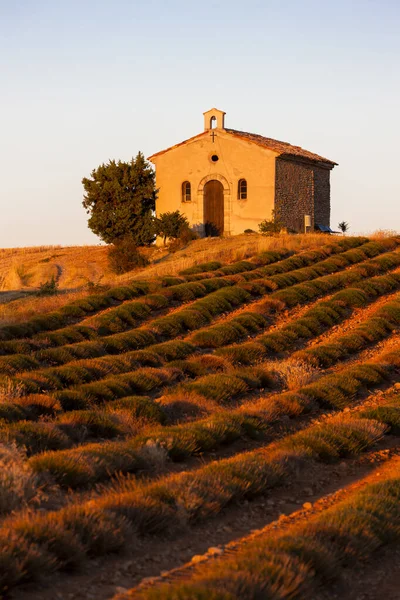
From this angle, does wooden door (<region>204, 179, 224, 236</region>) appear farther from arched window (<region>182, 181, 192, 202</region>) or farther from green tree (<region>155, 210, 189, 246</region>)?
green tree (<region>155, 210, 189, 246</region>)

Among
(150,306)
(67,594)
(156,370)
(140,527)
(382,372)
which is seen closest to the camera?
(67,594)

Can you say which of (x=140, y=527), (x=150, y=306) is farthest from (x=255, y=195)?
(x=140, y=527)

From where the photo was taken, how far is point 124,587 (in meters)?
5.35

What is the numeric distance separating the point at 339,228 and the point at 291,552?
130 ft

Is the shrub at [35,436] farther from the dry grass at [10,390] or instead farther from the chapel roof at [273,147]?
the chapel roof at [273,147]

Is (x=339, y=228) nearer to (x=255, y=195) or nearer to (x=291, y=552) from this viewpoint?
(x=255, y=195)

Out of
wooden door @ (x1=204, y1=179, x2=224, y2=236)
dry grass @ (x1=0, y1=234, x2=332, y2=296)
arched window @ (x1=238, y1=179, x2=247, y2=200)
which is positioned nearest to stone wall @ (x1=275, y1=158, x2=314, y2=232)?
arched window @ (x1=238, y1=179, x2=247, y2=200)

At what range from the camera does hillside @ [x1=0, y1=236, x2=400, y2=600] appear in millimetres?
5527

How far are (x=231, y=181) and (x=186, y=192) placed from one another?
2777 millimetres

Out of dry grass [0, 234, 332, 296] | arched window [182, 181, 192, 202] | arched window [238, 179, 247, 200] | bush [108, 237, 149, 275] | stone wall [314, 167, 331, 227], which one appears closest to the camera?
dry grass [0, 234, 332, 296]

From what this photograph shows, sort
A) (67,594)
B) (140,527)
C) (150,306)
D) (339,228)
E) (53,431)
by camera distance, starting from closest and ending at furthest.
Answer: (67,594) < (140,527) < (53,431) < (150,306) < (339,228)

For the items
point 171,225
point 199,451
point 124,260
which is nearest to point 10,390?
point 199,451

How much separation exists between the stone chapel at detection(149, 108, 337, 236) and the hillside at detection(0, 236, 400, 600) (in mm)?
17709

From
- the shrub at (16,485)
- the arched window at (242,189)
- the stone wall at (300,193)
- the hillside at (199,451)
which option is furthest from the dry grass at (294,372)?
the arched window at (242,189)
